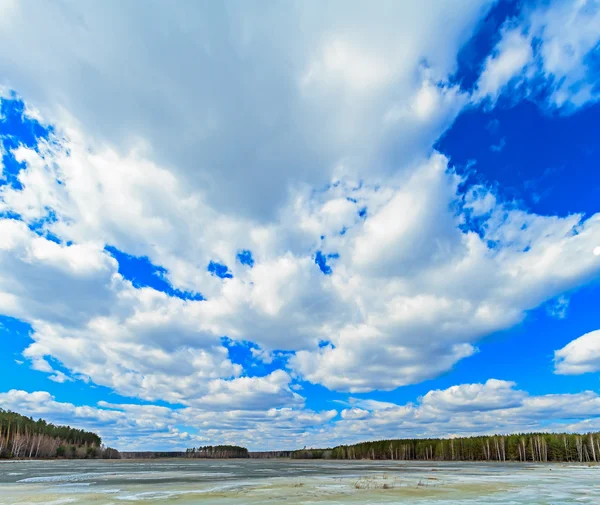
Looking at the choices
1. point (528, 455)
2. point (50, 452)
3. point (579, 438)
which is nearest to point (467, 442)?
point (528, 455)

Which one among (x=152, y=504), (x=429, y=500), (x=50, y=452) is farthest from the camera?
(x=50, y=452)

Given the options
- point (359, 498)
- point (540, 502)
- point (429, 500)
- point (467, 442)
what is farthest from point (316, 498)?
point (467, 442)

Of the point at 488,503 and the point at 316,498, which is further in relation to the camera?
the point at 316,498

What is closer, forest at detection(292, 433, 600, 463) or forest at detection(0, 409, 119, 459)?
forest at detection(292, 433, 600, 463)

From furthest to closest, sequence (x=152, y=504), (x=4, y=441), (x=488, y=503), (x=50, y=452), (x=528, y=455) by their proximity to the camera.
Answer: (x=50, y=452) < (x=528, y=455) < (x=4, y=441) < (x=488, y=503) < (x=152, y=504)

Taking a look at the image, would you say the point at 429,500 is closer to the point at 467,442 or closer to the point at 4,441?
the point at 4,441

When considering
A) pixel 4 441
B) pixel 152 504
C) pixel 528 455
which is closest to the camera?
pixel 152 504

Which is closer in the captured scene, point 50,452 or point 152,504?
point 152,504

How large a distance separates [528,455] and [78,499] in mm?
188039

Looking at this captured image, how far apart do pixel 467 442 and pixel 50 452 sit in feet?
610

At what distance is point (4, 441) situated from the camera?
147 meters

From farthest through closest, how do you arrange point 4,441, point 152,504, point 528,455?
1. point 528,455
2. point 4,441
3. point 152,504

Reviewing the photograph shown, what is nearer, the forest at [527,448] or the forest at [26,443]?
the forest at [527,448]

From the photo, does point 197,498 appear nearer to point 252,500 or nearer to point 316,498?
point 252,500
